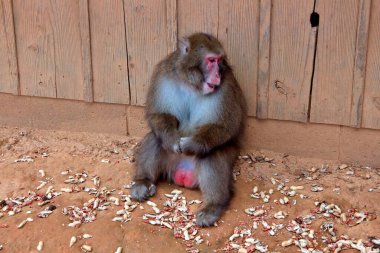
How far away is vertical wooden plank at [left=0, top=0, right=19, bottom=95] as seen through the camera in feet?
18.1

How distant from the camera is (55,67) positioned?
5574 millimetres

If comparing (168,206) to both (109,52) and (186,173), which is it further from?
(109,52)

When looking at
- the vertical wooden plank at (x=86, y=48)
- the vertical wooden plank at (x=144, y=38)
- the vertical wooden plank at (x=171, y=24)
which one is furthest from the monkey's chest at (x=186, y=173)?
the vertical wooden plank at (x=86, y=48)

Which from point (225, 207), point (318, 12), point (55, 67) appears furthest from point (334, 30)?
point (55, 67)

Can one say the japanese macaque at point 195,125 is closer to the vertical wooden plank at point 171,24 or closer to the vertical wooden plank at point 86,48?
the vertical wooden plank at point 171,24

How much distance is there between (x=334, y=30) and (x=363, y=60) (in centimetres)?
32

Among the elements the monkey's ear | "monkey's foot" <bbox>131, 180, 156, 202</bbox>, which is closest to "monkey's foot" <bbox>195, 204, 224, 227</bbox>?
"monkey's foot" <bbox>131, 180, 156, 202</bbox>

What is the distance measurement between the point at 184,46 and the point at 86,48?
1123 mm

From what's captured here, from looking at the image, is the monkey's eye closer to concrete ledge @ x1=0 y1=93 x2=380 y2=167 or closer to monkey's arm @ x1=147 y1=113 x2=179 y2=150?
monkey's arm @ x1=147 y1=113 x2=179 y2=150

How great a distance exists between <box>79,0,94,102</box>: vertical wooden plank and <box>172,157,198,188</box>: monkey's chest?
1185 millimetres

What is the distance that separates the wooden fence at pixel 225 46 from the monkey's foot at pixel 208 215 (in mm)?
1041

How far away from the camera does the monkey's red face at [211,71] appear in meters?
4.55

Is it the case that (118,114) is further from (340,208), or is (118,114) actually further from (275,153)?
(340,208)

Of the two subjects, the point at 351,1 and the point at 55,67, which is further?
the point at 55,67
